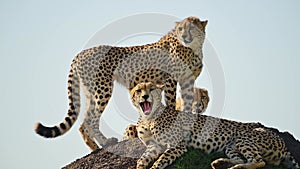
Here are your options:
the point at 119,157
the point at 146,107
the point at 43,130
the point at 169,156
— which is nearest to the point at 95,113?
the point at 43,130

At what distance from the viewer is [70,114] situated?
11789 mm

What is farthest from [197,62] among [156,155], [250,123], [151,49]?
[156,155]

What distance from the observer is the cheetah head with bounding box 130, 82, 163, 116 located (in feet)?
33.4

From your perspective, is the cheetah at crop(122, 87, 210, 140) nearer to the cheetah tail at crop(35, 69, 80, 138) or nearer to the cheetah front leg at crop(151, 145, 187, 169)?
the cheetah tail at crop(35, 69, 80, 138)

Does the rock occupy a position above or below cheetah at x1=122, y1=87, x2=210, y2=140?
below

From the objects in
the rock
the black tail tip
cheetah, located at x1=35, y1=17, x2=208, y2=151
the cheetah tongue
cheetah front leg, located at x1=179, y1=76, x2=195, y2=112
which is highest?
cheetah, located at x1=35, y1=17, x2=208, y2=151

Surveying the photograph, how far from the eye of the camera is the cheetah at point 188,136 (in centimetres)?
995

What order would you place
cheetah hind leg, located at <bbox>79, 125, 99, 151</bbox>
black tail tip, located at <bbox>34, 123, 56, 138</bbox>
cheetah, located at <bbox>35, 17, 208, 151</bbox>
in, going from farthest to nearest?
cheetah, located at <bbox>35, 17, 208, 151</bbox>
cheetah hind leg, located at <bbox>79, 125, 99, 151</bbox>
black tail tip, located at <bbox>34, 123, 56, 138</bbox>

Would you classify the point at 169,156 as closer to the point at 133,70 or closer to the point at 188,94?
the point at 188,94

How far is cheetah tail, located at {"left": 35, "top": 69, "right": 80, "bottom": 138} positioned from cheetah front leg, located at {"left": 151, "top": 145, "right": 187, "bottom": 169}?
2136mm

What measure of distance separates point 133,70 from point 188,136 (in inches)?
90.9

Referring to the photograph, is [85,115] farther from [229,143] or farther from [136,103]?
[229,143]

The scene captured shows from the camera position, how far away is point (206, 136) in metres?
10.4

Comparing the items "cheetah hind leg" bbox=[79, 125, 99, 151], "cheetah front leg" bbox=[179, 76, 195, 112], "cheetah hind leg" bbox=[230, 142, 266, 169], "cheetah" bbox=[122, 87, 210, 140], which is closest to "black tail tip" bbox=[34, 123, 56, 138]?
"cheetah hind leg" bbox=[79, 125, 99, 151]
